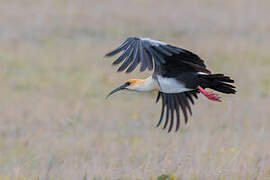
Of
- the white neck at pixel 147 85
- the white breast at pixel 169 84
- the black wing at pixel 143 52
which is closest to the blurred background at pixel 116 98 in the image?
the white neck at pixel 147 85

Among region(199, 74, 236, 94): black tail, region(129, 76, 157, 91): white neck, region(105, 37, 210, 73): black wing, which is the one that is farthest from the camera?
region(129, 76, 157, 91): white neck

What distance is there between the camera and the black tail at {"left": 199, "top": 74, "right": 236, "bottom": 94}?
678cm

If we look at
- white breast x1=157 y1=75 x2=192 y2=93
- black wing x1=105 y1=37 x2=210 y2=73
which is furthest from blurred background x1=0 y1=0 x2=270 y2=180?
black wing x1=105 y1=37 x2=210 y2=73

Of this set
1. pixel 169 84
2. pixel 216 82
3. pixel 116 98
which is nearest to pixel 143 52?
pixel 169 84

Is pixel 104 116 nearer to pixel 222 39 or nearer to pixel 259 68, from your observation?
pixel 259 68

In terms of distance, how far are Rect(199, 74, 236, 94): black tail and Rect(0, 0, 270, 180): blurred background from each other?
0.75m

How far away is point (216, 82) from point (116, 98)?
18.5ft

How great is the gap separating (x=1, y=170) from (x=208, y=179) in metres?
2.27

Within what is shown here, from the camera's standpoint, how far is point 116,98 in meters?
12.4

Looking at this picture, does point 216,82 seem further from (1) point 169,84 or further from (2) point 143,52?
(2) point 143,52

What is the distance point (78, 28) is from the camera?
17.7 metres

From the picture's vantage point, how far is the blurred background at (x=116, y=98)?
22.7 ft

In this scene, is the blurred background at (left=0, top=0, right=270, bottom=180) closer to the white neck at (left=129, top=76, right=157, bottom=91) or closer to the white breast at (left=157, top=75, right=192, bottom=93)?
the white neck at (left=129, top=76, right=157, bottom=91)

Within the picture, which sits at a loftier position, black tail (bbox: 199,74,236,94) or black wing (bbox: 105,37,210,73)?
black wing (bbox: 105,37,210,73)
